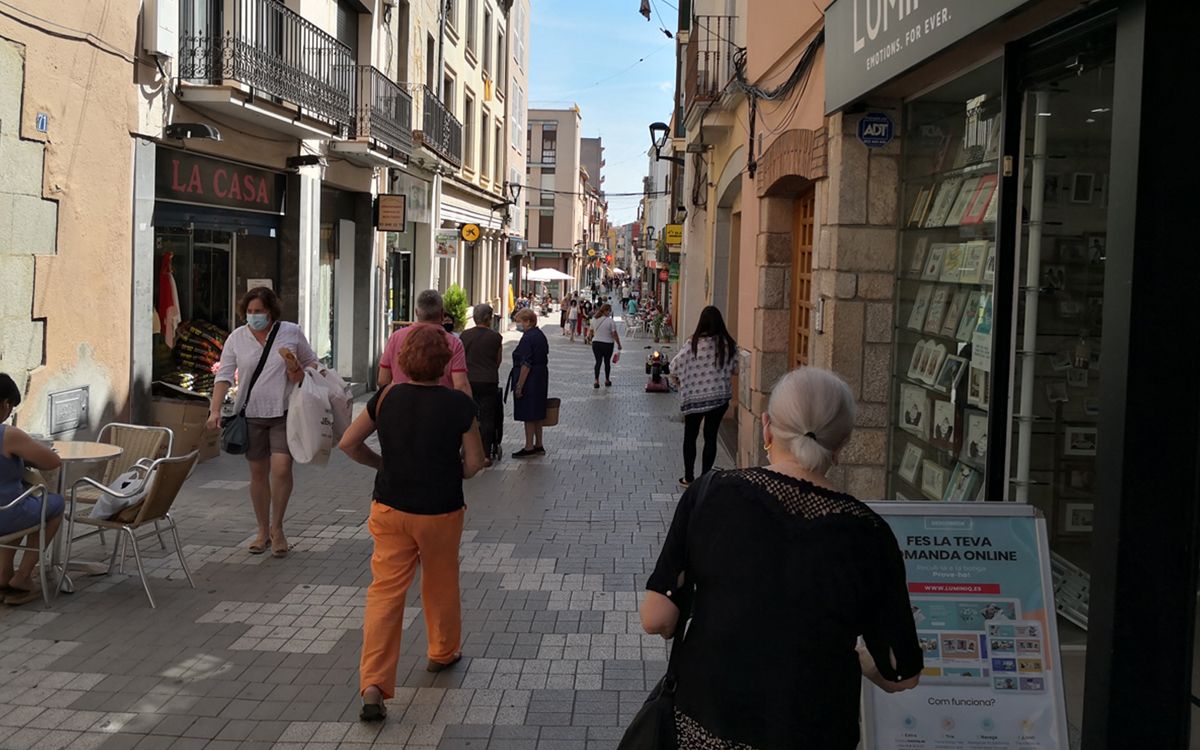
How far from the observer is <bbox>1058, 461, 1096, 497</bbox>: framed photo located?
17.6 feet

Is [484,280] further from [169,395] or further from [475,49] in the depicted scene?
[169,395]

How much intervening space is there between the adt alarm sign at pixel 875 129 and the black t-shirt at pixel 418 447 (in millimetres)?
3790

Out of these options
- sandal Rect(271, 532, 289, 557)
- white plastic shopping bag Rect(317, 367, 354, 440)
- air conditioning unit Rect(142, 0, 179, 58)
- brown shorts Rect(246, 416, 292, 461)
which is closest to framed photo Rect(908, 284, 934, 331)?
white plastic shopping bag Rect(317, 367, 354, 440)

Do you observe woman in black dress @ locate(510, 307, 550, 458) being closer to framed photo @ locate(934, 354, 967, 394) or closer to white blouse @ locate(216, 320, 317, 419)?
white blouse @ locate(216, 320, 317, 419)

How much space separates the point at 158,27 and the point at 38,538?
18.7 ft

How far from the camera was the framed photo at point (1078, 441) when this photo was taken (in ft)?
17.6

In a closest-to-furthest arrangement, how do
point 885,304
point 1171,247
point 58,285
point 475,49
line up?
point 1171,247 → point 885,304 → point 58,285 → point 475,49

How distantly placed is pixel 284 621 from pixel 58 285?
455 centimetres

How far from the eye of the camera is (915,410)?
7238mm

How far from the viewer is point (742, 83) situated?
1180 cm

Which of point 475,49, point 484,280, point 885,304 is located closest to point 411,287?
point 475,49

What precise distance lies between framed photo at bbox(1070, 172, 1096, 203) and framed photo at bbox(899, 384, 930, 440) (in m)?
2.00

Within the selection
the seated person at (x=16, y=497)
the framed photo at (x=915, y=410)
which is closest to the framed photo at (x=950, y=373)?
the framed photo at (x=915, y=410)

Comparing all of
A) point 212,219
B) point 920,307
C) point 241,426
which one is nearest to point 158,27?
point 212,219
